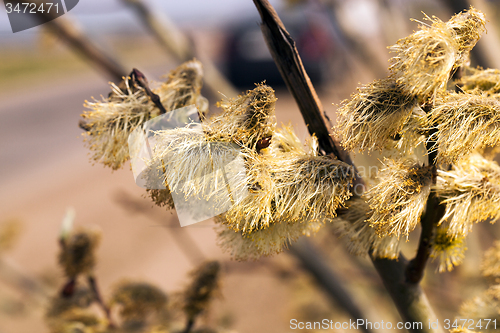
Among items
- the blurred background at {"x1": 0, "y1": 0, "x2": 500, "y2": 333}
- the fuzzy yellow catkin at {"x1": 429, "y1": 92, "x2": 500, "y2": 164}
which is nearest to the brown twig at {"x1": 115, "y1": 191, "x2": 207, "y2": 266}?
the blurred background at {"x1": 0, "y1": 0, "x2": 500, "y2": 333}

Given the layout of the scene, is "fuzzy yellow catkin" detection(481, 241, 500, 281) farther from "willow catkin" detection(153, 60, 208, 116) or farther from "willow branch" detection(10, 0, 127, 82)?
"willow branch" detection(10, 0, 127, 82)

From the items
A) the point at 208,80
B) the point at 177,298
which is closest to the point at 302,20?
the point at 208,80

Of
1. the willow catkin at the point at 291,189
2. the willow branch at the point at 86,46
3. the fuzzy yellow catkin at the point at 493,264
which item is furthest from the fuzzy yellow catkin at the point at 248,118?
the willow branch at the point at 86,46

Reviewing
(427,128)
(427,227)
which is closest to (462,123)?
(427,128)

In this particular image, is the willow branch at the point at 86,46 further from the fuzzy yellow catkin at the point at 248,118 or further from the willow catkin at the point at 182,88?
the fuzzy yellow catkin at the point at 248,118

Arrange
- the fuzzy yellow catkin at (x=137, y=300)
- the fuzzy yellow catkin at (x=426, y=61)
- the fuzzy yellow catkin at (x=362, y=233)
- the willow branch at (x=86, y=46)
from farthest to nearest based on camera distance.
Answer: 1. the willow branch at (x=86, y=46)
2. the fuzzy yellow catkin at (x=137, y=300)
3. the fuzzy yellow catkin at (x=362, y=233)
4. the fuzzy yellow catkin at (x=426, y=61)

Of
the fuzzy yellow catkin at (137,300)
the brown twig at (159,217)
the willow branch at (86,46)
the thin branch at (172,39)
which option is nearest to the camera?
the fuzzy yellow catkin at (137,300)
